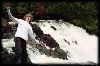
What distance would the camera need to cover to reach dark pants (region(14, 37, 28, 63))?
21.1 ft

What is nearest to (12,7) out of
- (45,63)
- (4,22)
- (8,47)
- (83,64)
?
(4,22)

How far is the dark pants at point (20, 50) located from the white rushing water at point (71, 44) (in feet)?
0.69

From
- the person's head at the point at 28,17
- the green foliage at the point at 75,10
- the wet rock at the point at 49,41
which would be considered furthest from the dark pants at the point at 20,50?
the green foliage at the point at 75,10

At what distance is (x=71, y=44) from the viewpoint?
6973 millimetres

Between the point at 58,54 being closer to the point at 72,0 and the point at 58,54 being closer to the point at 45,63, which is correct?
the point at 45,63

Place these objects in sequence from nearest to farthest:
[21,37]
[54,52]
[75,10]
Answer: [21,37] → [54,52] → [75,10]

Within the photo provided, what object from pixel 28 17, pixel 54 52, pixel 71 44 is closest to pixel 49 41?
pixel 54 52

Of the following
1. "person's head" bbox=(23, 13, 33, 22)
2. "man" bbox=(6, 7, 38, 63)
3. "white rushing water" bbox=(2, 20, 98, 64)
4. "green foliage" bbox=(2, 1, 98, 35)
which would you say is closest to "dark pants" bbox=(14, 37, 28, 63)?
"man" bbox=(6, 7, 38, 63)

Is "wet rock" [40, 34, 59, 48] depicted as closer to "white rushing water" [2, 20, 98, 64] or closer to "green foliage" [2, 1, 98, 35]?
"white rushing water" [2, 20, 98, 64]

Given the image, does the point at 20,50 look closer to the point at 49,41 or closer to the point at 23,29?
the point at 23,29

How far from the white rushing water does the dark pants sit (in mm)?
210

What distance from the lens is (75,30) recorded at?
711 centimetres

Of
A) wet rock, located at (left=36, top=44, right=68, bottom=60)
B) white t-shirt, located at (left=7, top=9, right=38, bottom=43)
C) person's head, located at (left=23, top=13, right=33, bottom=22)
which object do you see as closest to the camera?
white t-shirt, located at (left=7, top=9, right=38, bottom=43)

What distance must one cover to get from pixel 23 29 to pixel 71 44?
1124mm
